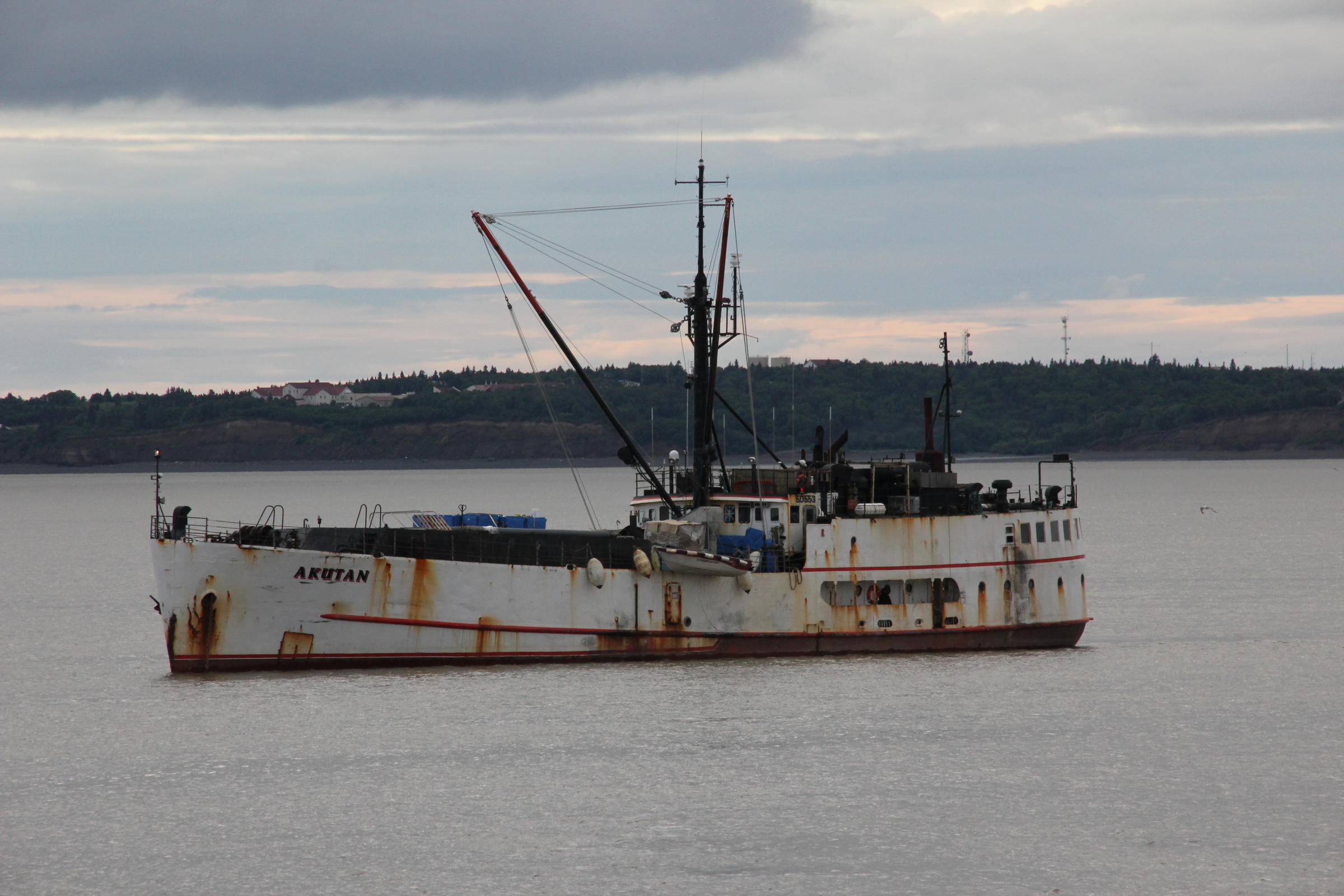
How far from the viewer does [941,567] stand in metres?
42.7

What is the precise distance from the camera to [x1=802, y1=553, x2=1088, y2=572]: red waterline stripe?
4156 cm

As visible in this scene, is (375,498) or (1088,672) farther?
(375,498)

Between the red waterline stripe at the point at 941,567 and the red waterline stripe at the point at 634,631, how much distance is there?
3.66 ft

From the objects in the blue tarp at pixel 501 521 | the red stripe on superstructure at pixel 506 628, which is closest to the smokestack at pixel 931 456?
the red stripe on superstructure at pixel 506 628

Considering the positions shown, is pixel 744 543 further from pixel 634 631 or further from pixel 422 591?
pixel 422 591

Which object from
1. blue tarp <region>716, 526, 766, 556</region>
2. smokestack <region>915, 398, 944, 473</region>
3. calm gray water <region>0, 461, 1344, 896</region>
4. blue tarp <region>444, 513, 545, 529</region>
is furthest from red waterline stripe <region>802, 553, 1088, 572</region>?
blue tarp <region>444, 513, 545, 529</region>

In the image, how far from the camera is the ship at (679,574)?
126ft

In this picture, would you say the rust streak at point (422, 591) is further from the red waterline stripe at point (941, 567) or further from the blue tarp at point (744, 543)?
the red waterline stripe at point (941, 567)

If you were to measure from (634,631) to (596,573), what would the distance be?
206 centimetres

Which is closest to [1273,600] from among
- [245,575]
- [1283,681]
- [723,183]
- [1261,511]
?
[1283,681]

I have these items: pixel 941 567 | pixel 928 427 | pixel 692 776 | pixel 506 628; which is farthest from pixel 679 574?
pixel 928 427

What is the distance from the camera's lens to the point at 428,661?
128 feet

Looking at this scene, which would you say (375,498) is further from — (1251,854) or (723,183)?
(1251,854)

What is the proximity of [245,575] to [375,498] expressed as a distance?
5912 inches
